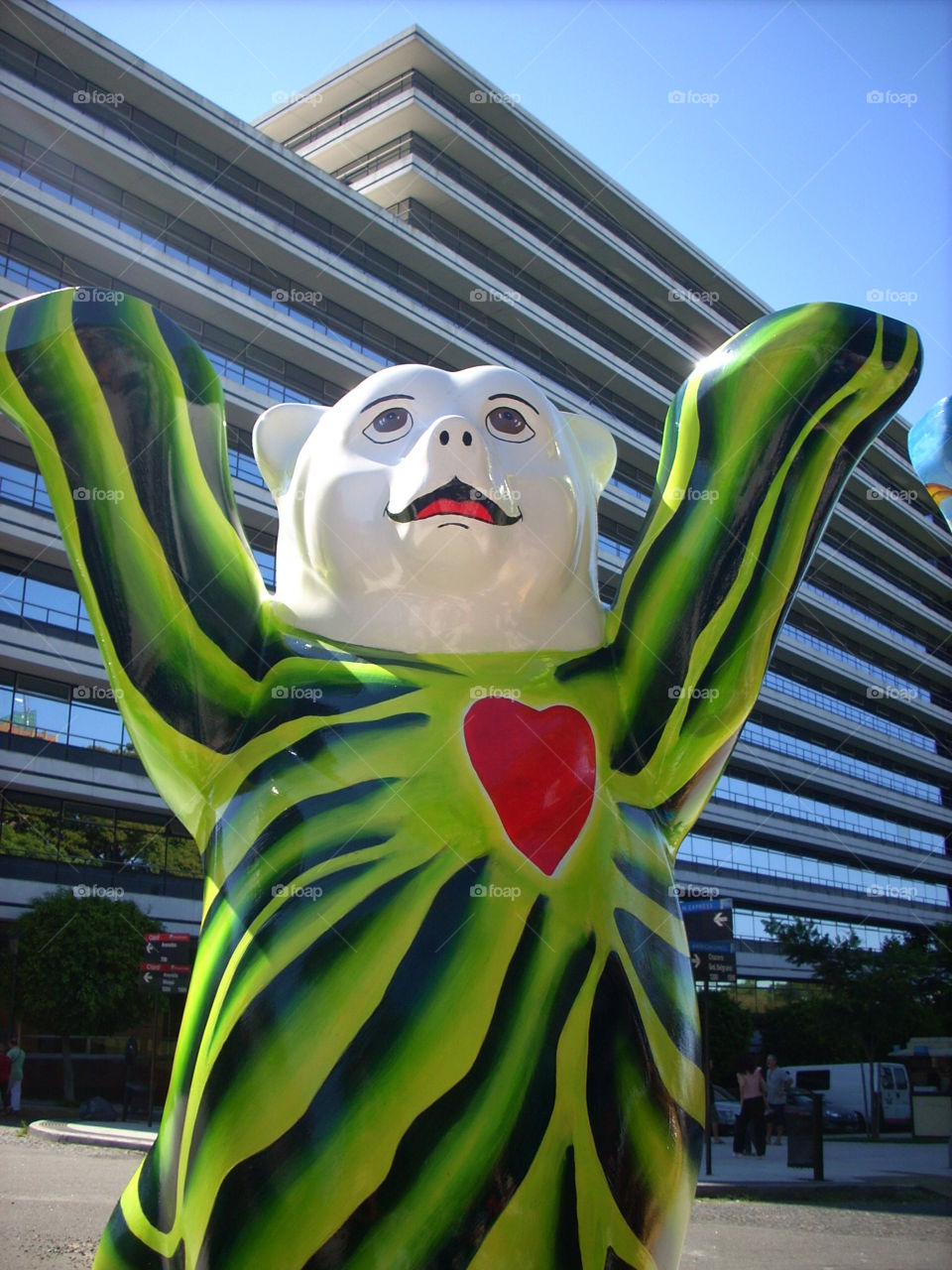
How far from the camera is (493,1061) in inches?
84.7

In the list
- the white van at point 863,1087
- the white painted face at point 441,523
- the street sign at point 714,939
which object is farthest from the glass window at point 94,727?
the white painted face at point 441,523

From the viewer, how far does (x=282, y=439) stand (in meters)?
3.18

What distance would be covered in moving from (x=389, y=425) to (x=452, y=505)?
312 mm

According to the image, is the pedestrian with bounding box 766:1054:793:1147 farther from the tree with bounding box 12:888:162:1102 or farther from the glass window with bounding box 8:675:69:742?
the glass window with bounding box 8:675:69:742

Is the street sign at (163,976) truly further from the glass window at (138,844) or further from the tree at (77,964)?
the glass window at (138,844)

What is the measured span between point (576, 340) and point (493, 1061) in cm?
3357

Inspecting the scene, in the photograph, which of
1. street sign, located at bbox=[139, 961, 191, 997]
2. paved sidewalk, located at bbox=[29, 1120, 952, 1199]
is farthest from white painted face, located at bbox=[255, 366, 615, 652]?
street sign, located at bbox=[139, 961, 191, 997]

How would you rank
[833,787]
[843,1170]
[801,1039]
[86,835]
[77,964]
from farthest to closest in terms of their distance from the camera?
1. [833,787]
2. [801,1039]
3. [86,835]
4. [77,964]
5. [843,1170]

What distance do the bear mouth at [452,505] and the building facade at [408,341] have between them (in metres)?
8.66

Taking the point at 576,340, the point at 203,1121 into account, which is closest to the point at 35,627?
the point at 576,340

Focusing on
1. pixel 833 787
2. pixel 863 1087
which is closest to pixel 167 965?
pixel 863 1087

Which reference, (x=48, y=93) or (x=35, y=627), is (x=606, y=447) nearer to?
(x=35, y=627)

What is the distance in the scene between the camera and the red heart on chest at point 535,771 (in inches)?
93.7

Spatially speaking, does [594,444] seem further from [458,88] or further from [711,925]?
[458,88]
